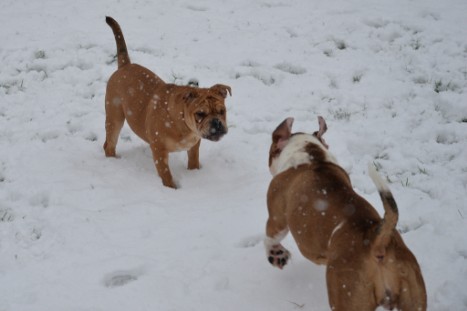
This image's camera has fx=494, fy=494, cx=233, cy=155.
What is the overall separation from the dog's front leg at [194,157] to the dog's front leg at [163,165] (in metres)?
0.33

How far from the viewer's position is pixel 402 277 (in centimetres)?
280

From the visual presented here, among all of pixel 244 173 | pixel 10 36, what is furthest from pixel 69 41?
pixel 244 173

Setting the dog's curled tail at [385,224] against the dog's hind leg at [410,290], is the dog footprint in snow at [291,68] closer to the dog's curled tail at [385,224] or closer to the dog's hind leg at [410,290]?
the dog's curled tail at [385,224]

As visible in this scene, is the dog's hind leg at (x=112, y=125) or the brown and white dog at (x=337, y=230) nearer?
the brown and white dog at (x=337, y=230)

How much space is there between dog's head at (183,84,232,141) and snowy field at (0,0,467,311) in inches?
28.3

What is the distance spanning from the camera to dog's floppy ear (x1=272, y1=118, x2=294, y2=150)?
13.8 feet

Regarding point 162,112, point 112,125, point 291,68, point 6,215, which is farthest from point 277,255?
point 291,68

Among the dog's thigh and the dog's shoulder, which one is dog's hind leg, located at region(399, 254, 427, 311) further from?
the dog's shoulder

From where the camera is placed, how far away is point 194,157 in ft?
19.3

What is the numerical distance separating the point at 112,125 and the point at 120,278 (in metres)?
2.45

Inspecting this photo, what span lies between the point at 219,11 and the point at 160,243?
21.2 feet

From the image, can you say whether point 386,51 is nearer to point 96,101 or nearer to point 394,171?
point 394,171

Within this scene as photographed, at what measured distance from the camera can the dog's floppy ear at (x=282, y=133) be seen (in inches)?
166

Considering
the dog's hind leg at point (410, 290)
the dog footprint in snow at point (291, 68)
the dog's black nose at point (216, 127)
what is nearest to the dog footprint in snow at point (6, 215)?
the dog's black nose at point (216, 127)
